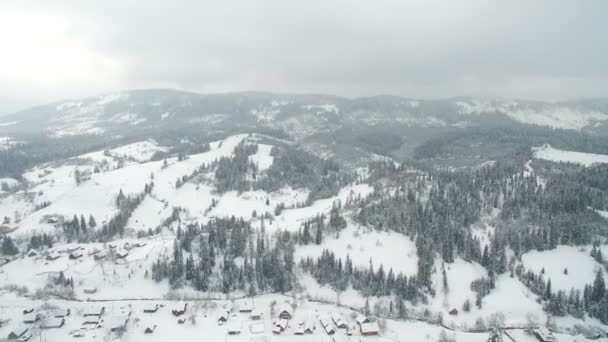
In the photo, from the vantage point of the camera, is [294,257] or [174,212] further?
[174,212]

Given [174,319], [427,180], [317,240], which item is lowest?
[174,319]

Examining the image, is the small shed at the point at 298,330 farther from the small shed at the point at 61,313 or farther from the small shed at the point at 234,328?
the small shed at the point at 61,313

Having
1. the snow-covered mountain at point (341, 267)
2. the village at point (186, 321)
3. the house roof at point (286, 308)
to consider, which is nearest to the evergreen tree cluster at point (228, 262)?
the snow-covered mountain at point (341, 267)

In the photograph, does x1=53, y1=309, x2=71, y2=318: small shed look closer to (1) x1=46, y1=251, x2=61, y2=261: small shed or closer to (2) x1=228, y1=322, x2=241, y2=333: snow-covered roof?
(1) x1=46, y1=251, x2=61, y2=261: small shed

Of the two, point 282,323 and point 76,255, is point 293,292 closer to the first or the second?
point 282,323

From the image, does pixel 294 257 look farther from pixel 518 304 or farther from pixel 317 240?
pixel 518 304

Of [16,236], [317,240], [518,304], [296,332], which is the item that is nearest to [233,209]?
[317,240]
